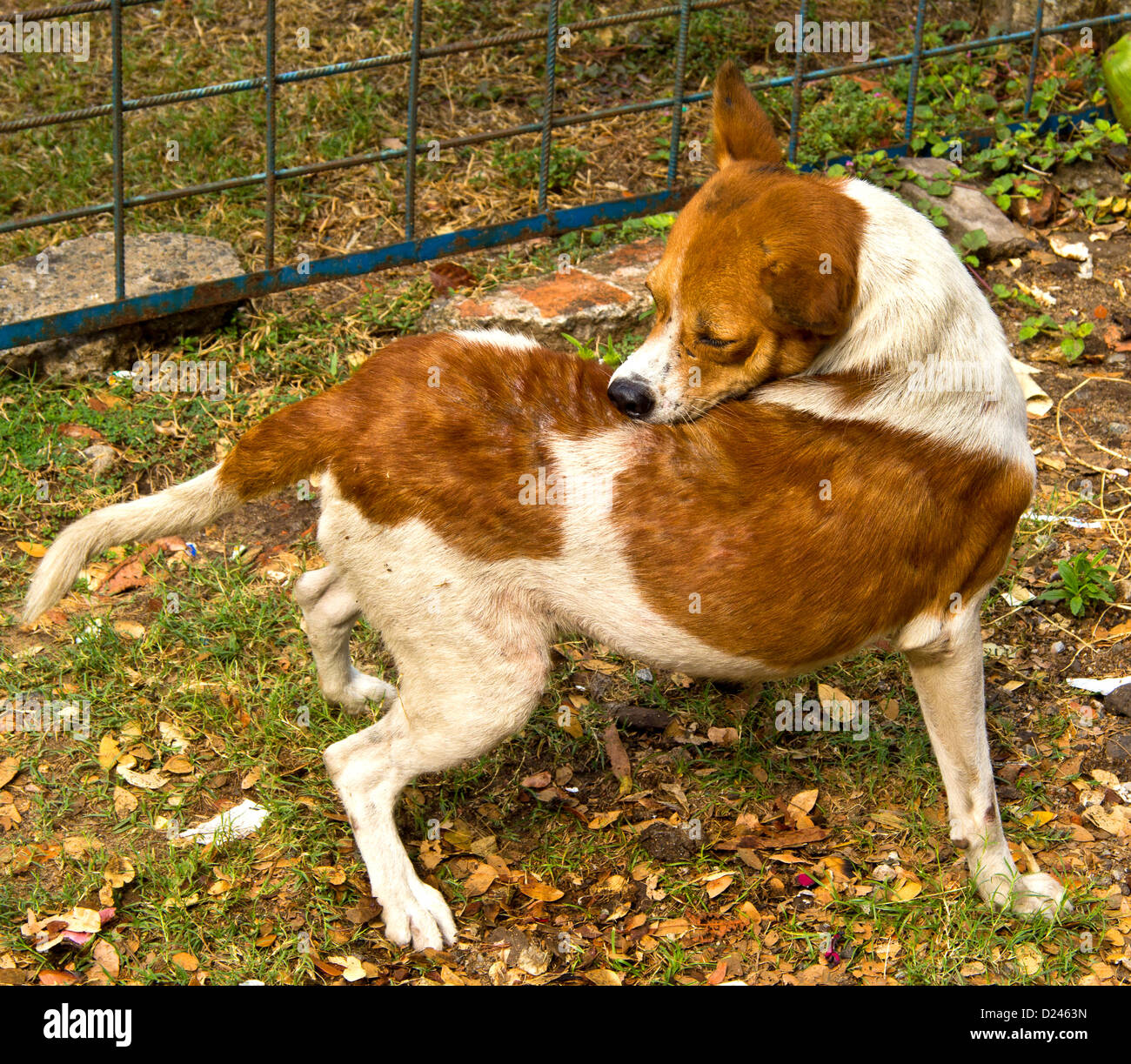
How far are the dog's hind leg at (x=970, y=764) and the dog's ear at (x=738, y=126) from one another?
5.03 ft

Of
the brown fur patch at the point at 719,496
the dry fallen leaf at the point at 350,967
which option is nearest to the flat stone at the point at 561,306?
the brown fur patch at the point at 719,496

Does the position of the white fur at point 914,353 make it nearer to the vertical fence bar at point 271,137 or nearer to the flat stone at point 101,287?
the vertical fence bar at point 271,137

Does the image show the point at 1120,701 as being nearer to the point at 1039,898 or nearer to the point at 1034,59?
the point at 1039,898

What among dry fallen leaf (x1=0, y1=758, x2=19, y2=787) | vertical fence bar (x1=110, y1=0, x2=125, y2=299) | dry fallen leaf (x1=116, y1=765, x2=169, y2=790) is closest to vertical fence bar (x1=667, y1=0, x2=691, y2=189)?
vertical fence bar (x1=110, y1=0, x2=125, y2=299)

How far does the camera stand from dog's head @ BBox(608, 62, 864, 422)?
3254 millimetres

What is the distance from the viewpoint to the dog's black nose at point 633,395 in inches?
134

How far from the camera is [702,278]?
3375 mm

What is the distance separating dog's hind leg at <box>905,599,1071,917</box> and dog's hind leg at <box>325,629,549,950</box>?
119 centimetres

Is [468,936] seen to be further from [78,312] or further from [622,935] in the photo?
[78,312]

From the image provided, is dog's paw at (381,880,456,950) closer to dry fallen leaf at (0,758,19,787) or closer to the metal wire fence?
dry fallen leaf at (0,758,19,787)

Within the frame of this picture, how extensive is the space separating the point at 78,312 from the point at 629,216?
276 centimetres

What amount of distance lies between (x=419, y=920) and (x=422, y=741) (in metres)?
0.57

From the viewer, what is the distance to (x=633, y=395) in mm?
3408

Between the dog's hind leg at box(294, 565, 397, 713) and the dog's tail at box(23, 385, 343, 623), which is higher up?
the dog's tail at box(23, 385, 343, 623)
